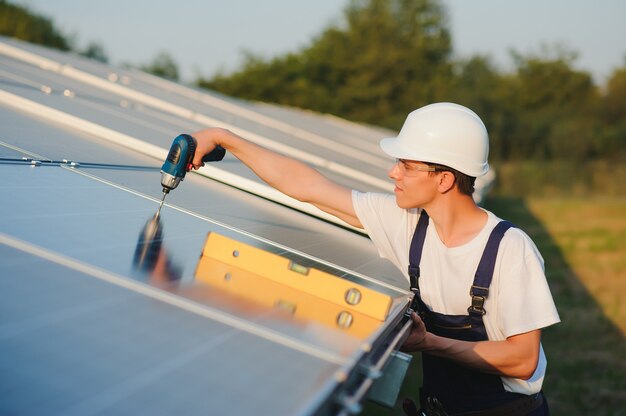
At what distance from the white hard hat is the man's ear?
5 cm

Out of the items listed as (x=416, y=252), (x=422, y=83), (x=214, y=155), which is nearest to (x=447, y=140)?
(x=416, y=252)

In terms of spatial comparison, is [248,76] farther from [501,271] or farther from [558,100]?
[501,271]

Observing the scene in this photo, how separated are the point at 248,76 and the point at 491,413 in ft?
120

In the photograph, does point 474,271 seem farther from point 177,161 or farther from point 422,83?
point 422,83

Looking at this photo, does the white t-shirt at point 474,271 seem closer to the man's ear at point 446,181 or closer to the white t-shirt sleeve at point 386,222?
the white t-shirt sleeve at point 386,222

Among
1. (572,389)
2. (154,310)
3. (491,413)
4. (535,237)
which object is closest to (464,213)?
(491,413)

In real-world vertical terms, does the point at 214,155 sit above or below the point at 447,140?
below

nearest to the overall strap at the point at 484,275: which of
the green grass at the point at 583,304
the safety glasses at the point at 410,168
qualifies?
the safety glasses at the point at 410,168

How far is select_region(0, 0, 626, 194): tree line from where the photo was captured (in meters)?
29.5

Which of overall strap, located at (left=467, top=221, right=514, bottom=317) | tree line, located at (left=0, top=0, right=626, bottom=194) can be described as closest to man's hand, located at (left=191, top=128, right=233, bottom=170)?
overall strap, located at (left=467, top=221, right=514, bottom=317)

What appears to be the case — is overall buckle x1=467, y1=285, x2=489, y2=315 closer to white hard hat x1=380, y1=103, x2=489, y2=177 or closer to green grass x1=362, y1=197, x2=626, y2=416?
white hard hat x1=380, y1=103, x2=489, y2=177

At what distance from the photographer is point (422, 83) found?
43812 millimetres

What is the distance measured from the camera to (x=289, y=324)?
1.73 meters

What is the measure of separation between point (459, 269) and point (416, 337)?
15.4 inches
